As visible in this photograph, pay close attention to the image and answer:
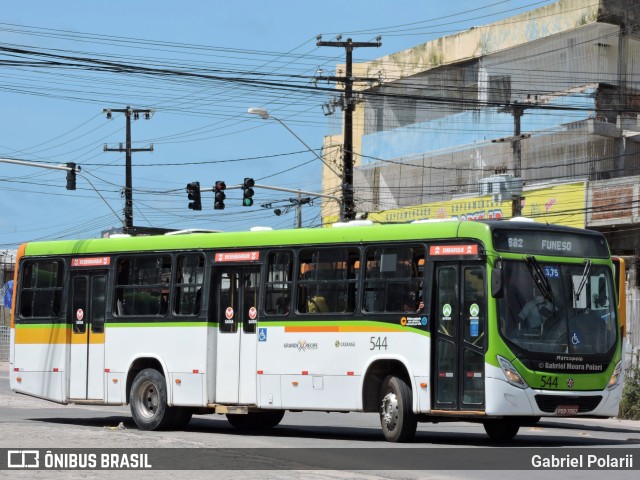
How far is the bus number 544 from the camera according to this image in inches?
732

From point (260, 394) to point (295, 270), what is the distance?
6.72ft

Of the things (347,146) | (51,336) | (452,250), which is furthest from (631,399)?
(347,146)

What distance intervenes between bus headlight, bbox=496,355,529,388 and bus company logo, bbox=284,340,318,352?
3.43 m

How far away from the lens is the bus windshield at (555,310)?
17.5 metres

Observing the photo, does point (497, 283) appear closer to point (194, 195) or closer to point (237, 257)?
point (237, 257)

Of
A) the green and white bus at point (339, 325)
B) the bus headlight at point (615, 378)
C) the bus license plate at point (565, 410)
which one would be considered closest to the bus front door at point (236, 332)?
the green and white bus at point (339, 325)

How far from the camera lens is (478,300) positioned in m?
17.6

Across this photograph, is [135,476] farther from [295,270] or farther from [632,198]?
[632,198]

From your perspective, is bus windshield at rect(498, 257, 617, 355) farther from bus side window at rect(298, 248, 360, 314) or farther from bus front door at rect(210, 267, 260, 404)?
bus front door at rect(210, 267, 260, 404)

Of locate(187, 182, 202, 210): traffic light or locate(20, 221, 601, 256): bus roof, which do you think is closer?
locate(20, 221, 601, 256): bus roof

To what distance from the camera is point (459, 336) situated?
58.0 feet

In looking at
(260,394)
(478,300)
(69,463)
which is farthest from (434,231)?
(69,463)

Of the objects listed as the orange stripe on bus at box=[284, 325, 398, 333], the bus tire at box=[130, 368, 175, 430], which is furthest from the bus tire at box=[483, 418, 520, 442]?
the bus tire at box=[130, 368, 175, 430]

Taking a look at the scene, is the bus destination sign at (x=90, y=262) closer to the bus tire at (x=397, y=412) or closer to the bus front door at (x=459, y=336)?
the bus tire at (x=397, y=412)
